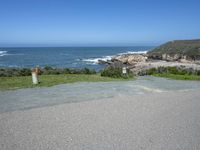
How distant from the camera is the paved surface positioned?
4734 mm

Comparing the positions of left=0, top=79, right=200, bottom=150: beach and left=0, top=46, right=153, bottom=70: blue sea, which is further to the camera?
left=0, top=46, right=153, bottom=70: blue sea

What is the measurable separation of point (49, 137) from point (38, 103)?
306 cm

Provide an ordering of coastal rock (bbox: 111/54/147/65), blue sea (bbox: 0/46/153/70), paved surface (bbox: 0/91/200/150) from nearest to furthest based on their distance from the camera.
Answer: paved surface (bbox: 0/91/200/150) → blue sea (bbox: 0/46/153/70) → coastal rock (bbox: 111/54/147/65)

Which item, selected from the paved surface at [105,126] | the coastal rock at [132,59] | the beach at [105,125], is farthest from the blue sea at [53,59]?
the paved surface at [105,126]

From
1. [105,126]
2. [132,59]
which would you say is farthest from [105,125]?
[132,59]

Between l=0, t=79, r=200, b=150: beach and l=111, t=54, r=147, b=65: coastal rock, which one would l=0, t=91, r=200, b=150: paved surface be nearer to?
l=0, t=79, r=200, b=150: beach

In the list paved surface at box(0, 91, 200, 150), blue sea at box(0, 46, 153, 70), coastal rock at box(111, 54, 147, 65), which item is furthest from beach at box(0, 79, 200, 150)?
coastal rock at box(111, 54, 147, 65)

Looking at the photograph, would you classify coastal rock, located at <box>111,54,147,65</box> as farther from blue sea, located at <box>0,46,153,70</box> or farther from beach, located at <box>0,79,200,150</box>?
beach, located at <box>0,79,200,150</box>

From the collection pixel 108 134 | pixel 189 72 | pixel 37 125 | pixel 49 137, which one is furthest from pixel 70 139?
pixel 189 72

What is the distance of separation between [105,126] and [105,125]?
75 millimetres

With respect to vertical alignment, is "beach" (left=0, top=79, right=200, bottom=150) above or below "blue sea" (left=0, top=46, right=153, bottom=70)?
above

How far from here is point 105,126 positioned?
5.74 m

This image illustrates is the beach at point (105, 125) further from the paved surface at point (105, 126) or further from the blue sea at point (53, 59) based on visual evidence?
the blue sea at point (53, 59)

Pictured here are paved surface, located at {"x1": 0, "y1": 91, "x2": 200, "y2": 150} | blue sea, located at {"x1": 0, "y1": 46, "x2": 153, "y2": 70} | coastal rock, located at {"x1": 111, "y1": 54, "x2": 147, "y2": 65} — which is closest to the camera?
paved surface, located at {"x1": 0, "y1": 91, "x2": 200, "y2": 150}
